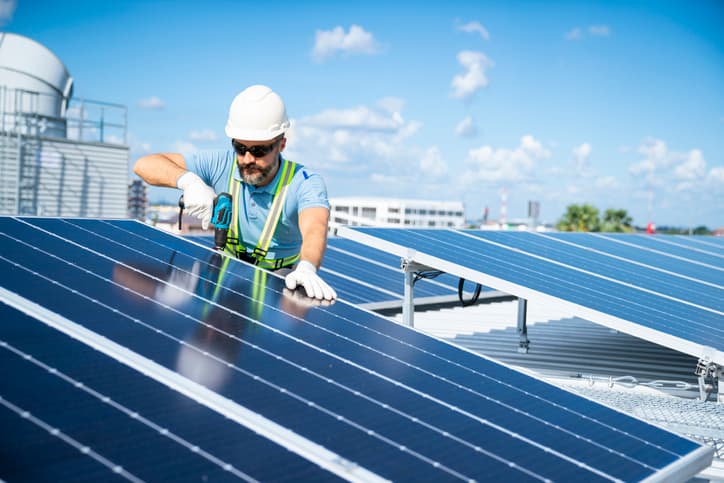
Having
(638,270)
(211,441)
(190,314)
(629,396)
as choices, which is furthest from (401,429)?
(638,270)

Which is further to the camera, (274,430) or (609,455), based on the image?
(609,455)

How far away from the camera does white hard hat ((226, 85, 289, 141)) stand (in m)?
6.85

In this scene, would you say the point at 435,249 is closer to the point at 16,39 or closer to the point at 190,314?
the point at 190,314

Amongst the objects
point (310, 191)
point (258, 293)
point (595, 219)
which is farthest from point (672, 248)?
point (595, 219)

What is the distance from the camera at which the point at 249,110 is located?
6859mm

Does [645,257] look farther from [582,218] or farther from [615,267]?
[582,218]

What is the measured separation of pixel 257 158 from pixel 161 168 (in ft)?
3.64

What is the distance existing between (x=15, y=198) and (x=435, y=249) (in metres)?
27.4

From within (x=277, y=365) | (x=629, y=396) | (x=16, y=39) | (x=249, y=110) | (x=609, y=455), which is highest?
(x=16, y=39)

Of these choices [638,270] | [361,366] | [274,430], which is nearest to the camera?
[274,430]

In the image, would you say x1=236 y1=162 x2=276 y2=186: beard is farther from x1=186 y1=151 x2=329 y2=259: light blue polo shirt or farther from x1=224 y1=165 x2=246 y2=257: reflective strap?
x1=224 y1=165 x2=246 y2=257: reflective strap

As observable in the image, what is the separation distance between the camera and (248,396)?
378 cm

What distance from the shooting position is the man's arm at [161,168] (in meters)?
7.37

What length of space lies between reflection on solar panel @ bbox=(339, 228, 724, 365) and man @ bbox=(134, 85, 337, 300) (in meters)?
2.89
